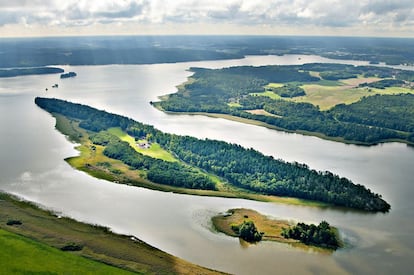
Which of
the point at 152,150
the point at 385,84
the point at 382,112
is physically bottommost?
the point at 385,84

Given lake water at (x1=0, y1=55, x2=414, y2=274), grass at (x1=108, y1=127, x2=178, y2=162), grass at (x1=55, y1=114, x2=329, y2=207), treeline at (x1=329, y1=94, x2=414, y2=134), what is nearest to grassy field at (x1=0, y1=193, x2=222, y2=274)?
lake water at (x1=0, y1=55, x2=414, y2=274)

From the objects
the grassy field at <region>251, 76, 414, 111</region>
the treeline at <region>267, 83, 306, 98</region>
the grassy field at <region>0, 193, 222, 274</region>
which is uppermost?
the grassy field at <region>0, 193, 222, 274</region>

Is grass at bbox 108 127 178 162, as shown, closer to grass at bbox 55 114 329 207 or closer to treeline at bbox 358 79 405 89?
grass at bbox 55 114 329 207

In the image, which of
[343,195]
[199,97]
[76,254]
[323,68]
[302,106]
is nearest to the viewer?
[76,254]

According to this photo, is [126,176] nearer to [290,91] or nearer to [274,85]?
[290,91]

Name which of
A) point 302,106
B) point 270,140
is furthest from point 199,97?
point 270,140

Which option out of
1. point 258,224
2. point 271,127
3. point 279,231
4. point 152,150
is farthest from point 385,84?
point 279,231

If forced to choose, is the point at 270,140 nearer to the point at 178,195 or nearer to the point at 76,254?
the point at 178,195
